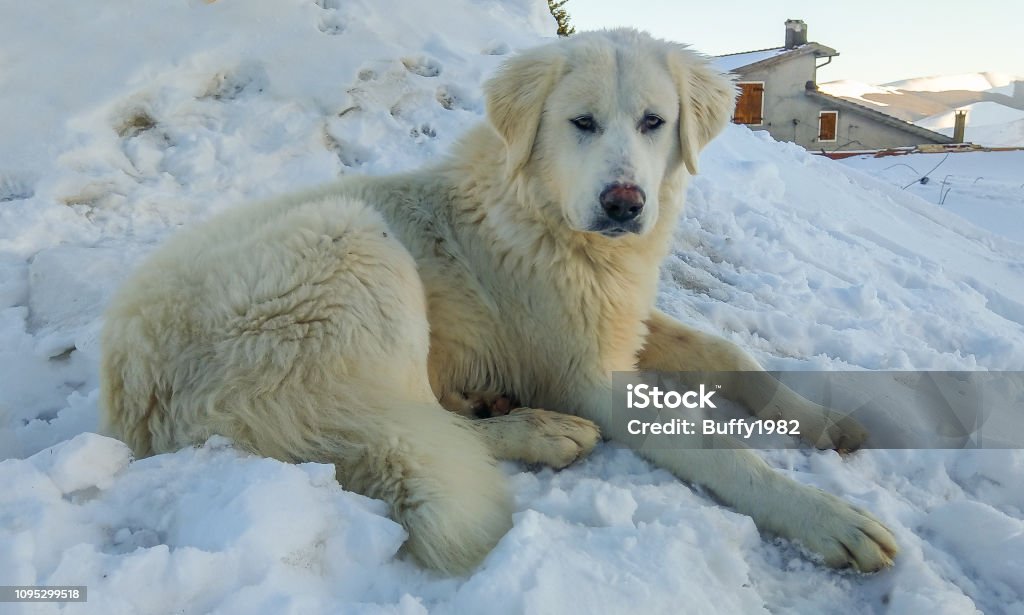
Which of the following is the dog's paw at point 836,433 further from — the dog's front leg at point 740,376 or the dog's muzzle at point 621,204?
the dog's muzzle at point 621,204

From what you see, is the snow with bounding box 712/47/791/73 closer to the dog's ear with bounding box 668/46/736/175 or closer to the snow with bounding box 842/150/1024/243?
the snow with bounding box 842/150/1024/243

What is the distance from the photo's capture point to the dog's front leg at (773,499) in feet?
7.38

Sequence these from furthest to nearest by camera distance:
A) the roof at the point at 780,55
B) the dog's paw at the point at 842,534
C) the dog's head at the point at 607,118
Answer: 1. the roof at the point at 780,55
2. the dog's head at the point at 607,118
3. the dog's paw at the point at 842,534

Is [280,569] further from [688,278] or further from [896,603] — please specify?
[688,278]

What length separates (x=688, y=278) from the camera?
200 inches

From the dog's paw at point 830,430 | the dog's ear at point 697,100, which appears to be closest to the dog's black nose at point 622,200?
the dog's ear at point 697,100

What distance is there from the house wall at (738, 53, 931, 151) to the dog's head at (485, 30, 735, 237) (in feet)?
81.5

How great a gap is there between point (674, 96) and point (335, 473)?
229 cm

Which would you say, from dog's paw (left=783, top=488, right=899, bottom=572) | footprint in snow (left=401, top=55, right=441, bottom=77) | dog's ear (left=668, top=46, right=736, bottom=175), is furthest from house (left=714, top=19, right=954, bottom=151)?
dog's paw (left=783, top=488, right=899, bottom=572)

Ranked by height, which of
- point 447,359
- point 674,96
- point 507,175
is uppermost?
point 674,96

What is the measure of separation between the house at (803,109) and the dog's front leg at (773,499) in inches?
1006

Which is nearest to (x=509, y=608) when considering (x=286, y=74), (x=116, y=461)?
(x=116, y=461)

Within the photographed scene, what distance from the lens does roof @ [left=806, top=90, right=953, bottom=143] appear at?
26.4 meters

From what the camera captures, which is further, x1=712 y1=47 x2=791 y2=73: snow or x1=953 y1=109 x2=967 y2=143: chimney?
x1=712 y1=47 x2=791 y2=73: snow
